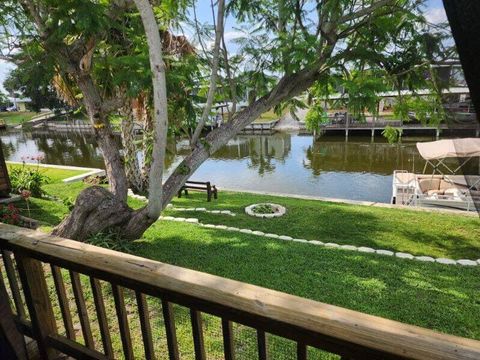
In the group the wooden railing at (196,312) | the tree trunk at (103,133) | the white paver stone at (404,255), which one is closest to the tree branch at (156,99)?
the tree trunk at (103,133)

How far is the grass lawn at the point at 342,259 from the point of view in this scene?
3760mm

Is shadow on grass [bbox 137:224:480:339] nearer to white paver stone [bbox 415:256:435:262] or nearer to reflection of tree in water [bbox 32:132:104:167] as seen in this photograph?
white paver stone [bbox 415:256:435:262]

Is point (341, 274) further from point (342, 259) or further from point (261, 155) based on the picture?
point (261, 155)

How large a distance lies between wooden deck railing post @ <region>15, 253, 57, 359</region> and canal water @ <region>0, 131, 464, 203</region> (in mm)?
7985

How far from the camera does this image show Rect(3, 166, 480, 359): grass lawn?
376 centimetres

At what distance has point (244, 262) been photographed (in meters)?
4.96

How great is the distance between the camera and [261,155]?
21688 millimetres

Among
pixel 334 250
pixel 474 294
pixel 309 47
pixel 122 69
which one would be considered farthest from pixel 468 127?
pixel 334 250

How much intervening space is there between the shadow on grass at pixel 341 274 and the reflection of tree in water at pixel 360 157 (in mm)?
11630

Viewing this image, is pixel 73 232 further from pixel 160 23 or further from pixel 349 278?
pixel 349 278

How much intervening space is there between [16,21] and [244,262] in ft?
15.4

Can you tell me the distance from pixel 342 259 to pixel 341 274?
592 mm

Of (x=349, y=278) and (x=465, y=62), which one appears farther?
(x=349, y=278)

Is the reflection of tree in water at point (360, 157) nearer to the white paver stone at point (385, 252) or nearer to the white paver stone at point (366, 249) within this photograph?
the white paver stone at point (366, 249)
